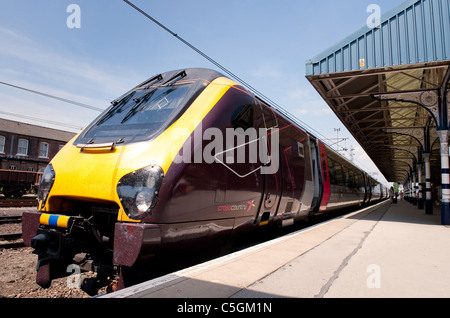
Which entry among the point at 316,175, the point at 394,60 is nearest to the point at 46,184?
the point at 316,175

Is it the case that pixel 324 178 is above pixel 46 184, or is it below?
above

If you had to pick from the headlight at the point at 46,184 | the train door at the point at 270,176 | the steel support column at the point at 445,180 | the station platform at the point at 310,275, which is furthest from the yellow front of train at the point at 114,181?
the steel support column at the point at 445,180

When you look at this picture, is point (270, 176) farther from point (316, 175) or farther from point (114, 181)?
point (316, 175)

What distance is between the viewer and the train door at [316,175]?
7.78 metres

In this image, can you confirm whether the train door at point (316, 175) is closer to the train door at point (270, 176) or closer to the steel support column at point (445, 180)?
the train door at point (270, 176)

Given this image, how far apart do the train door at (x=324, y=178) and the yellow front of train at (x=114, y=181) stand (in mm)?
5836

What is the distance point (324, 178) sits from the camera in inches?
344

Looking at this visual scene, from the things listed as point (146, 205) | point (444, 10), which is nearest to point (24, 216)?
point (146, 205)

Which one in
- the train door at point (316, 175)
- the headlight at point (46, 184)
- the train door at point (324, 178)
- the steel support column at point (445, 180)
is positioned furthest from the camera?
the steel support column at point (445, 180)

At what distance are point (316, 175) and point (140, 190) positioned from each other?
20.0 feet

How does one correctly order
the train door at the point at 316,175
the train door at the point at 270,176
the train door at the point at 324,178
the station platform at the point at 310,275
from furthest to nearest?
the train door at the point at 324,178, the train door at the point at 316,175, the train door at the point at 270,176, the station platform at the point at 310,275

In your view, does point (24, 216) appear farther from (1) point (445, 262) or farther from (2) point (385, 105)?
(2) point (385, 105)

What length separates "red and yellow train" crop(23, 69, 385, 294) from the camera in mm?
2756
